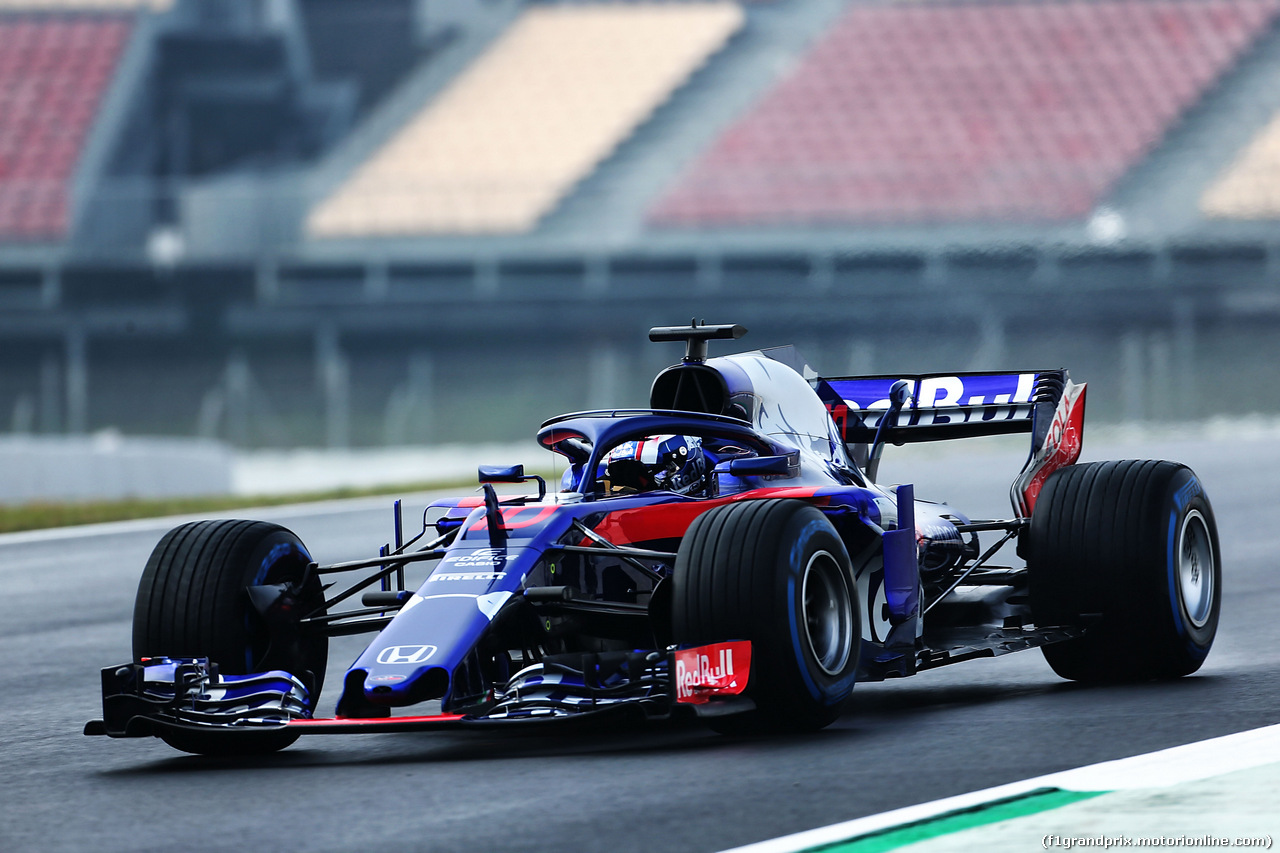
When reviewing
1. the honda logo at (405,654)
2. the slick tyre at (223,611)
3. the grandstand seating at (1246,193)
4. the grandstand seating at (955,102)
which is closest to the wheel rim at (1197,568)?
the honda logo at (405,654)

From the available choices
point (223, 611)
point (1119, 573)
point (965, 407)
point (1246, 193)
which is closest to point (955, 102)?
point (1246, 193)

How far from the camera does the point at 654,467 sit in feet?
22.6

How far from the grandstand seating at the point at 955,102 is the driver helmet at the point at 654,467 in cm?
A: 1888

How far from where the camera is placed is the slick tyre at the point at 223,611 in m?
6.22

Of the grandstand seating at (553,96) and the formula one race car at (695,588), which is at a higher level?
the grandstand seating at (553,96)

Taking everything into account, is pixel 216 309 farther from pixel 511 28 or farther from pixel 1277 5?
pixel 1277 5

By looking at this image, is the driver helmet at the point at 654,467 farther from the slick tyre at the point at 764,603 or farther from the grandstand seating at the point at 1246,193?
the grandstand seating at the point at 1246,193

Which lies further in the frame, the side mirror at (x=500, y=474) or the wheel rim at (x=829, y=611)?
the side mirror at (x=500, y=474)

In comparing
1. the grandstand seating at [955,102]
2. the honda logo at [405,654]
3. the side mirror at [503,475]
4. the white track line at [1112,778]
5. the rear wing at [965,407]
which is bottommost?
the white track line at [1112,778]

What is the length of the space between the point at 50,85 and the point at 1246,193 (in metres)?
19.9

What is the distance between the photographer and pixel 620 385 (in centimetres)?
2348

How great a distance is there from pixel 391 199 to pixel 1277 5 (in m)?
15.6

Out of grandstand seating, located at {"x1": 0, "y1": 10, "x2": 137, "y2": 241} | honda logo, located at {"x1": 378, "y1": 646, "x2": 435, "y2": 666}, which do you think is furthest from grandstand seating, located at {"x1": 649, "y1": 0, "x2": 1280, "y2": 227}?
honda logo, located at {"x1": 378, "y1": 646, "x2": 435, "y2": 666}

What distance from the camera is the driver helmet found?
6871 millimetres
